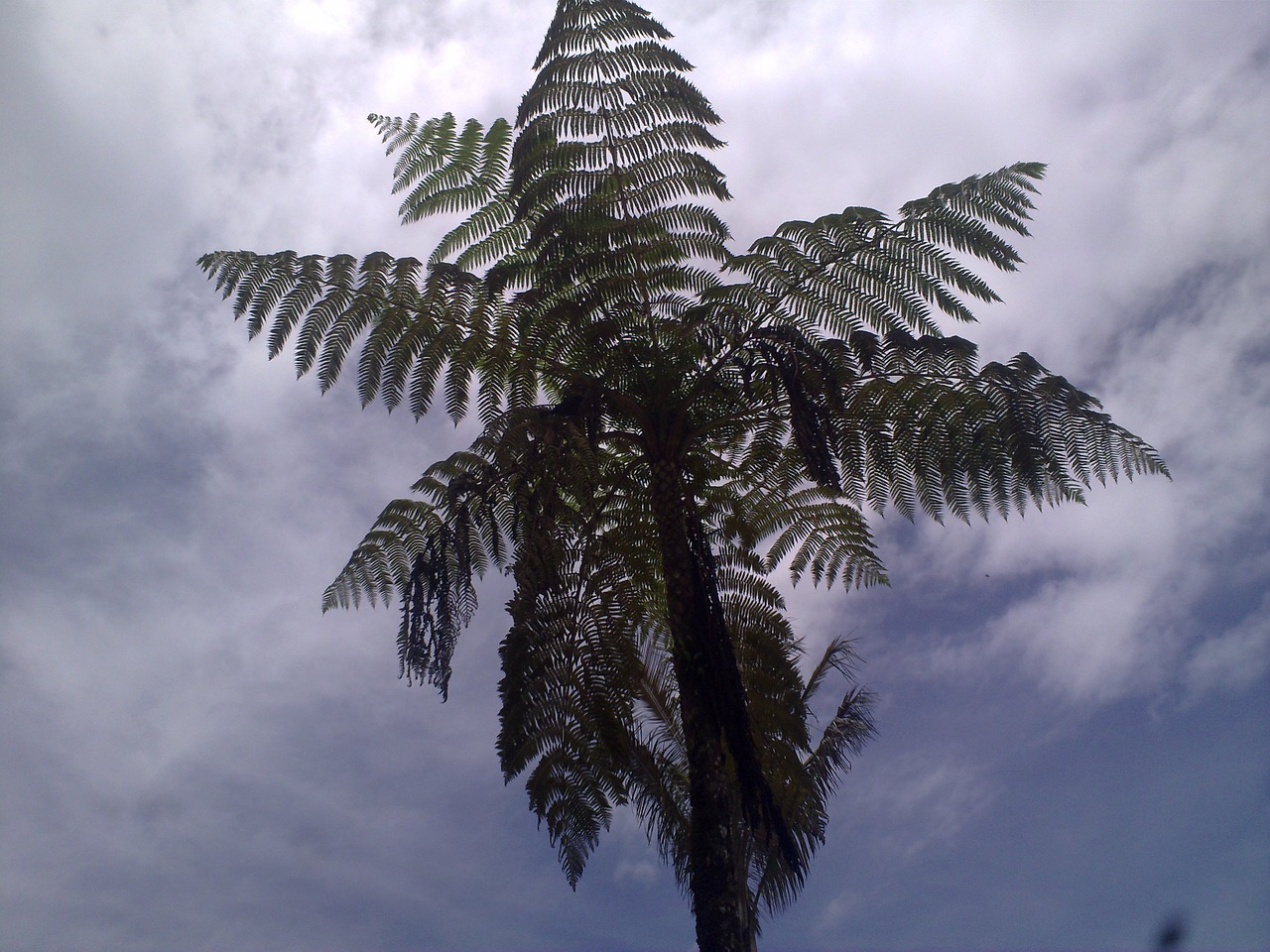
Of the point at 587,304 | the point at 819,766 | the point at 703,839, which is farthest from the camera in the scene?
the point at 819,766

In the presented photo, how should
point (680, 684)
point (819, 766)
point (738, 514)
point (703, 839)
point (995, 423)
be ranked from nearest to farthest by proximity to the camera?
point (703, 839) < point (680, 684) < point (995, 423) < point (738, 514) < point (819, 766)

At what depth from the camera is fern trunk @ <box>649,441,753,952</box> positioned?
123 inches

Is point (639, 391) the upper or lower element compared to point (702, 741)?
upper

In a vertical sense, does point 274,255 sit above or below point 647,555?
above

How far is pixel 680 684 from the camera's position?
3.47 meters

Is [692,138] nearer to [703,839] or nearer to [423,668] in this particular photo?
[423,668]

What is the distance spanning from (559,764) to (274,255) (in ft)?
8.99

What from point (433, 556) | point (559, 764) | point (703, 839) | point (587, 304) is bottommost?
point (703, 839)

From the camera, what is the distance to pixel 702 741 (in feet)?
11.0

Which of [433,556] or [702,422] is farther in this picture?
[702,422]

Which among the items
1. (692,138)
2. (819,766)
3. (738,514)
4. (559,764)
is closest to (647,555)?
(738,514)

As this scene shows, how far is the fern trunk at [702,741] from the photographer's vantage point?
→ 3127 mm

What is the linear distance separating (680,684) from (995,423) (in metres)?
1.82

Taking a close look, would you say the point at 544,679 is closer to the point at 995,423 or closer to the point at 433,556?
the point at 433,556
